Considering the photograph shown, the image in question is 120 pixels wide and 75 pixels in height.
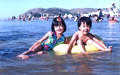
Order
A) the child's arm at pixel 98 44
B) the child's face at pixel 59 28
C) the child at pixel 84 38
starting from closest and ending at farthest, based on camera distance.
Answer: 1. the child at pixel 84 38
2. the child's arm at pixel 98 44
3. the child's face at pixel 59 28

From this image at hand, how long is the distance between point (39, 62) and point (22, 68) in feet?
1.39

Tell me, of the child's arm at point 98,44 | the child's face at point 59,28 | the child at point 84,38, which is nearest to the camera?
the child at point 84,38

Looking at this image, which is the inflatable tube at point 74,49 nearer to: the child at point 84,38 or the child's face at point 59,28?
the child at point 84,38

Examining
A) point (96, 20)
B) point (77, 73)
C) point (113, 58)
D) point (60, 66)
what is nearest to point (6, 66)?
point (60, 66)

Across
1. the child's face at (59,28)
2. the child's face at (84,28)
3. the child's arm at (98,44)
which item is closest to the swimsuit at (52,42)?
the child's face at (59,28)

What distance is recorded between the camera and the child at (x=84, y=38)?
4.04 m

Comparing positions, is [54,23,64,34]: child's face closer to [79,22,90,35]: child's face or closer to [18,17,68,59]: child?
[18,17,68,59]: child

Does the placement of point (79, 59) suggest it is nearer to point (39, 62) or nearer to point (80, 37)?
point (39, 62)

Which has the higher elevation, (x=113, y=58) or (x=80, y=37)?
(x=80, y=37)

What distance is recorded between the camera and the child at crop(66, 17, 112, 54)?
4.04 m

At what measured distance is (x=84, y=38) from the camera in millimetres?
4277

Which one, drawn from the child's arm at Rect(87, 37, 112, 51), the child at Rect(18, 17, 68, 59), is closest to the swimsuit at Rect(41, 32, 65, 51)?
the child at Rect(18, 17, 68, 59)

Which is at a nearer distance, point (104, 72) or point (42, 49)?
point (104, 72)

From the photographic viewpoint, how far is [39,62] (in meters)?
3.19
